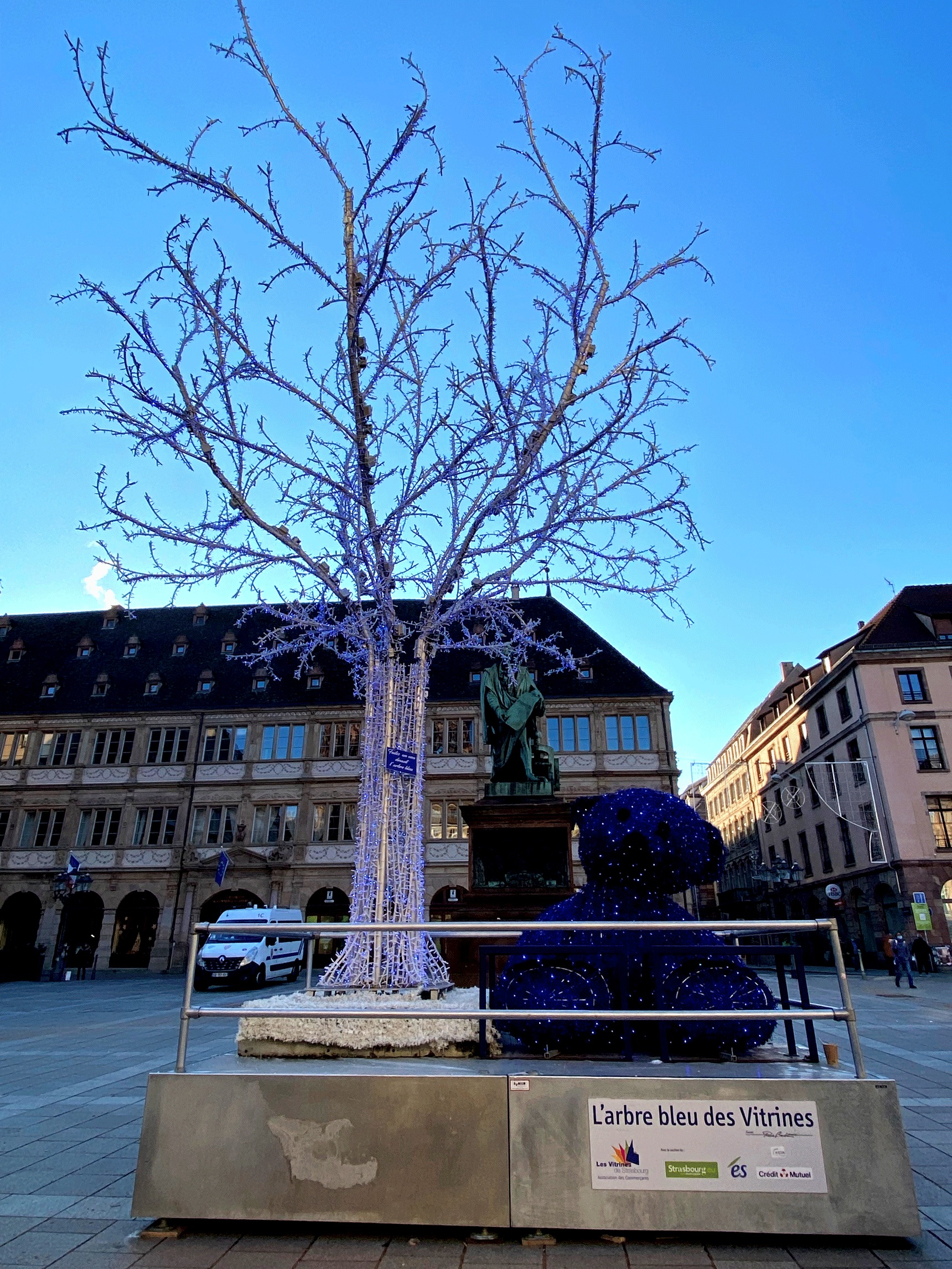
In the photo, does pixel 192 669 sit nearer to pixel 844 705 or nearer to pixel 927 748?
pixel 844 705

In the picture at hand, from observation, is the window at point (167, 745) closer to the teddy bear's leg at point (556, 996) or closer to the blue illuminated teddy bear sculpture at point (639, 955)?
the blue illuminated teddy bear sculpture at point (639, 955)

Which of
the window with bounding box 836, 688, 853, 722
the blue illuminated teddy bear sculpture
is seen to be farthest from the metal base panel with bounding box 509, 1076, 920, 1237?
the window with bounding box 836, 688, 853, 722

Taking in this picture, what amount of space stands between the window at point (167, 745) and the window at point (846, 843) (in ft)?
93.5

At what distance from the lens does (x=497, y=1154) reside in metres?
3.29

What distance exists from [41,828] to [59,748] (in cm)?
342

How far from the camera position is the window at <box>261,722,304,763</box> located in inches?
1304

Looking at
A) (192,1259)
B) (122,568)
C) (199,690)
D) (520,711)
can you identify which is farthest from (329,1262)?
(199,690)

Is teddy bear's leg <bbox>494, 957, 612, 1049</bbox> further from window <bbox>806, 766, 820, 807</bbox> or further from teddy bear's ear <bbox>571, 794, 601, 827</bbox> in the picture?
window <bbox>806, 766, 820, 807</bbox>

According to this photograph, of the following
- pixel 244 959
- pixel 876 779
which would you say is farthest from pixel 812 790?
pixel 244 959

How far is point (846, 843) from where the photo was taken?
1403 inches

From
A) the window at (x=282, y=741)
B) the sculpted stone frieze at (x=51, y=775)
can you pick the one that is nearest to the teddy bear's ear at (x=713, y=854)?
the window at (x=282, y=741)

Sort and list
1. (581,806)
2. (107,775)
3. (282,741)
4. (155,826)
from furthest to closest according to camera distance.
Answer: (107,775), (282,741), (155,826), (581,806)

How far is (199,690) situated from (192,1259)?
34045 millimetres

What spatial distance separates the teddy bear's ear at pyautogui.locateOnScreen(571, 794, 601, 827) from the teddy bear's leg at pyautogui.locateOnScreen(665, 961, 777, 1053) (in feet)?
3.45
